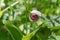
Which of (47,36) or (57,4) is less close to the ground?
(57,4)

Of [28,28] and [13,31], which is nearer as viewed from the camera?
[13,31]

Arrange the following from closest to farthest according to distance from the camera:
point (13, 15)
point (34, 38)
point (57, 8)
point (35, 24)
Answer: point (34, 38) < point (35, 24) < point (13, 15) < point (57, 8)

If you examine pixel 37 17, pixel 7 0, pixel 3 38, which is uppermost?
pixel 7 0

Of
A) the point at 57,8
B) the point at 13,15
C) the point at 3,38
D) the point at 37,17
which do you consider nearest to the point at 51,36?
the point at 37,17

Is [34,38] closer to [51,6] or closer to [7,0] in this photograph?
[7,0]

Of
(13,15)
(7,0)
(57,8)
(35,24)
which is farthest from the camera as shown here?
(57,8)

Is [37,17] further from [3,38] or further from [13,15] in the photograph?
[13,15]

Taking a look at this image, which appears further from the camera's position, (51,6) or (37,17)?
(51,6)
